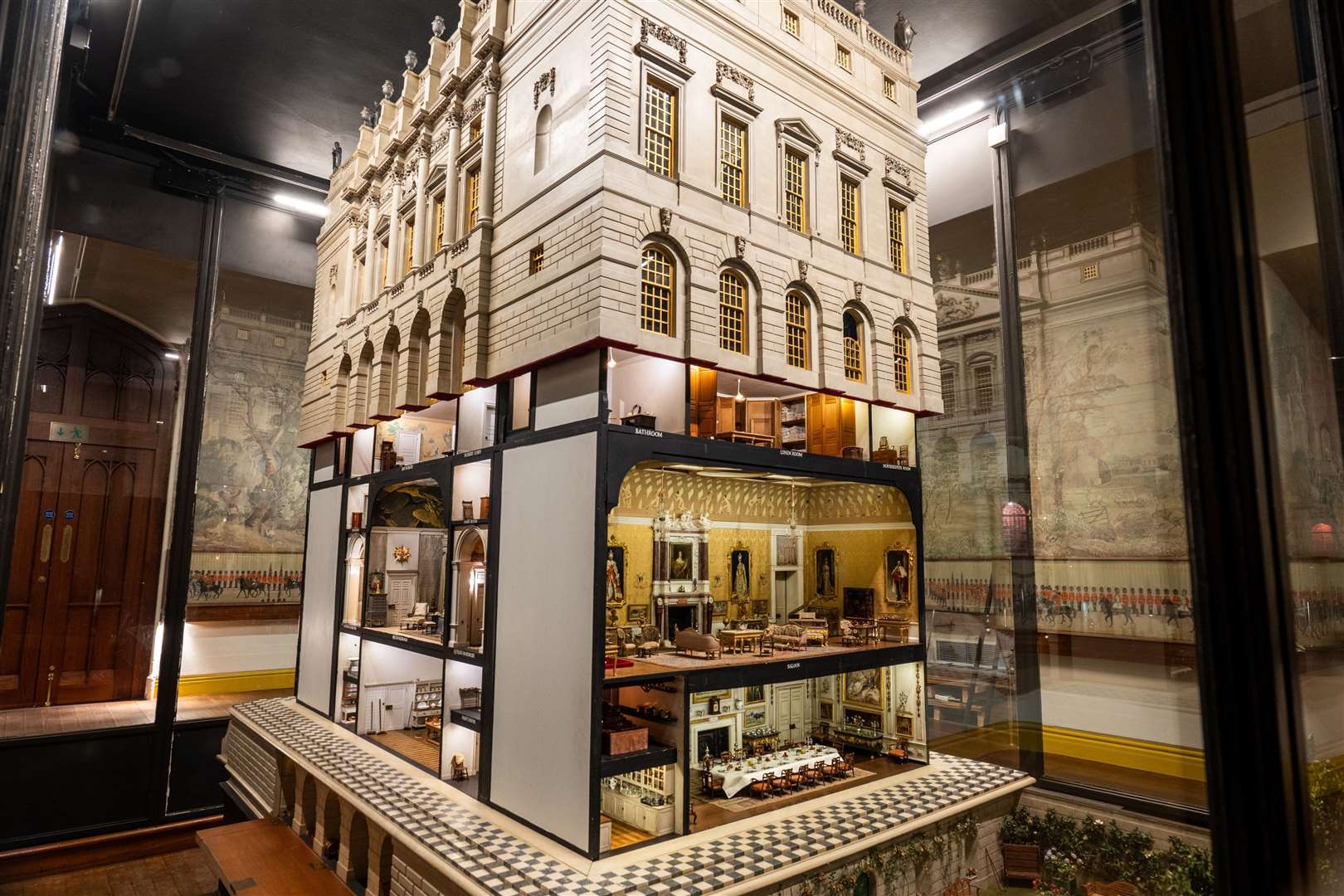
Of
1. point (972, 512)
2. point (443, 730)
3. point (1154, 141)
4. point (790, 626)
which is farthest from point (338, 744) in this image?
point (1154, 141)

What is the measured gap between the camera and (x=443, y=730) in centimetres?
1025

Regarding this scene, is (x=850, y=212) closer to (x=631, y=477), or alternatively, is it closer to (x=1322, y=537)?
(x=631, y=477)

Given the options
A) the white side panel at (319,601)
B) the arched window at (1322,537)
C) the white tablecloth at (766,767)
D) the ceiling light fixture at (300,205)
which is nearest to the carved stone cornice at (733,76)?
the white tablecloth at (766,767)

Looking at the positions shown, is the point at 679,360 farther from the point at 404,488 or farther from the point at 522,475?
the point at 404,488

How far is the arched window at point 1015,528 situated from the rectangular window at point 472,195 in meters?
9.58

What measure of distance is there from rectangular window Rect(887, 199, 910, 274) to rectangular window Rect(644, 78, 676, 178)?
429cm

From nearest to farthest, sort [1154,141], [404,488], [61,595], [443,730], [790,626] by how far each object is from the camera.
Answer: [1154,141], [61,595], [443,730], [790,626], [404,488]

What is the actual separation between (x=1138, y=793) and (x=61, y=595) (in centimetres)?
905

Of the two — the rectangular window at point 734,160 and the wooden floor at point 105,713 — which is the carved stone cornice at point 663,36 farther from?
the wooden floor at point 105,713

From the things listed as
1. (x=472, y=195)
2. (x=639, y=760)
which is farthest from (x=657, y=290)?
(x=639, y=760)

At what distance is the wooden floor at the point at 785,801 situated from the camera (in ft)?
29.0

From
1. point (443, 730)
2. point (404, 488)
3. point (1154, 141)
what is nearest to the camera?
point (1154, 141)

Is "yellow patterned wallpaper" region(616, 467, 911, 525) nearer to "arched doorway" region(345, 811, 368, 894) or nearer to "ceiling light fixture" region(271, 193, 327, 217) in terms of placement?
"arched doorway" region(345, 811, 368, 894)

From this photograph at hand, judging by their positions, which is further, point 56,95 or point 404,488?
point 404,488
